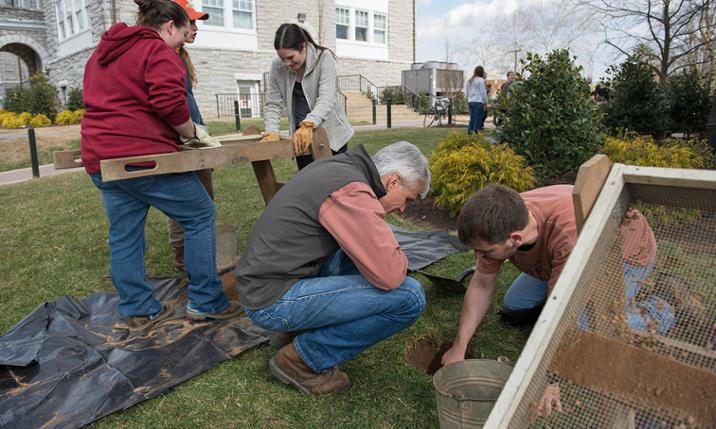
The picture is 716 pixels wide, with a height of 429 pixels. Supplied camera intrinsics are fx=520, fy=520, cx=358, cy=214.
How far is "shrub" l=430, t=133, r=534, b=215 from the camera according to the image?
5.05 meters

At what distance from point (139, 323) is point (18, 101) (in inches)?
793

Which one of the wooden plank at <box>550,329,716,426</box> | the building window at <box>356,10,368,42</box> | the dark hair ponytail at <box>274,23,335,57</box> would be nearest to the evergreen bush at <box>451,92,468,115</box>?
the building window at <box>356,10,368,42</box>

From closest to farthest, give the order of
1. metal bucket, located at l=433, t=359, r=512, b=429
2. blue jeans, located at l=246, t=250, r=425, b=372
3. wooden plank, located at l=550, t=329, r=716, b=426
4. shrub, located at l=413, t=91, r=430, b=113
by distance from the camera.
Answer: wooden plank, located at l=550, t=329, r=716, b=426, metal bucket, located at l=433, t=359, r=512, b=429, blue jeans, located at l=246, t=250, r=425, b=372, shrub, located at l=413, t=91, r=430, b=113

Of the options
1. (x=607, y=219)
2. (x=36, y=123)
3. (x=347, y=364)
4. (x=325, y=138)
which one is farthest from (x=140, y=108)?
(x=36, y=123)

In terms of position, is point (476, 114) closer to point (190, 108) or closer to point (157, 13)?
point (190, 108)

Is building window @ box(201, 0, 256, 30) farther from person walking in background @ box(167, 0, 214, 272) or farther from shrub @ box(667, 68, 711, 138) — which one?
person walking in background @ box(167, 0, 214, 272)

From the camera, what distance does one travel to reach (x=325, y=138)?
333 cm

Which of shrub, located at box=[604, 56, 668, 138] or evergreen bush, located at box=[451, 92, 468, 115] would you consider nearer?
shrub, located at box=[604, 56, 668, 138]

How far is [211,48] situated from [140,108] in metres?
19.0

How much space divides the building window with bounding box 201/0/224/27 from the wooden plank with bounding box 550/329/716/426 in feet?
67.6

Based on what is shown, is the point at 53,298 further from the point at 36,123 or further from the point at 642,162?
the point at 36,123

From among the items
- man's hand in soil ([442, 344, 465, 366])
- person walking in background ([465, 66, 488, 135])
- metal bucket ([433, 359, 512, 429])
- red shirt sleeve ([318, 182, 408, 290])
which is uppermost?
person walking in background ([465, 66, 488, 135])

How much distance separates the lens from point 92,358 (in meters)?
2.77

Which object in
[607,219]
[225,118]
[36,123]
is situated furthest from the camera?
[225,118]
